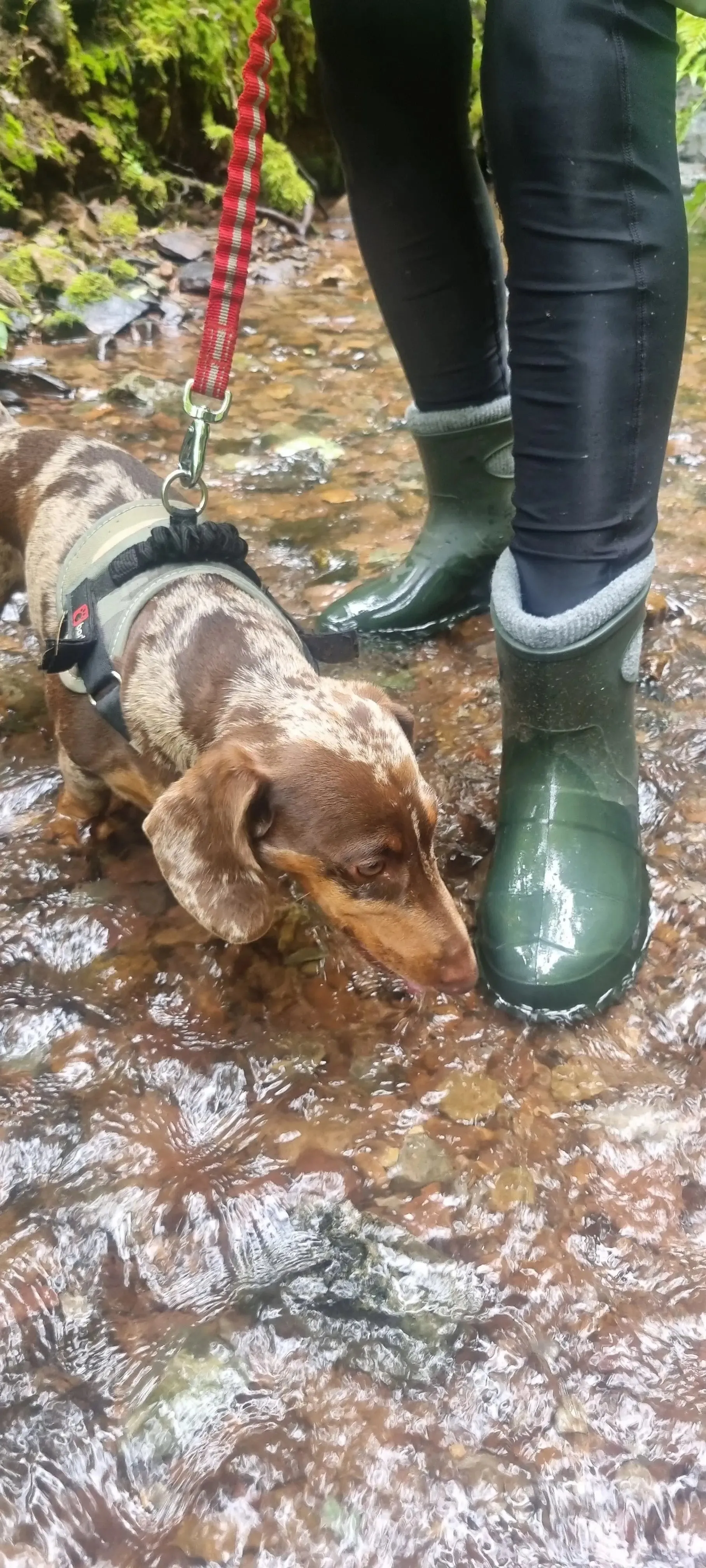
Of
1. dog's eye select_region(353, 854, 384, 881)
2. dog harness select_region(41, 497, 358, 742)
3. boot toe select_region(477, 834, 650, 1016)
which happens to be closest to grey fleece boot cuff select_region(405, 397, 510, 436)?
dog harness select_region(41, 497, 358, 742)

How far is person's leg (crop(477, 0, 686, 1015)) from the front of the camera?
1650 mm

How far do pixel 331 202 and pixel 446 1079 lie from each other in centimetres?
872

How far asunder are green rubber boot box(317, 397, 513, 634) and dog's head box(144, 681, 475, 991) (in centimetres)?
119

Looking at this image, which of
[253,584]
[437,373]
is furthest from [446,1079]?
[437,373]

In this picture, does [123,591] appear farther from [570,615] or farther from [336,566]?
[336,566]

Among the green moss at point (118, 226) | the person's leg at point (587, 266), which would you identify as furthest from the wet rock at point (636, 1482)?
the green moss at point (118, 226)

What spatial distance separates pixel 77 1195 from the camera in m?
1.77

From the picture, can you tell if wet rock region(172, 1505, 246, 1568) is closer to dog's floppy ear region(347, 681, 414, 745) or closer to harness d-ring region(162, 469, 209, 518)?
dog's floppy ear region(347, 681, 414, 745)

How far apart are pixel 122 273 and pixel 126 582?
4592mm

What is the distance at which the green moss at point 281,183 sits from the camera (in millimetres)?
7734

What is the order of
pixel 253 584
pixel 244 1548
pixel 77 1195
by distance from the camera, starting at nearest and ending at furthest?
1. pixel 244 1548
2. pixel 77 1195
3. pixel 253 584

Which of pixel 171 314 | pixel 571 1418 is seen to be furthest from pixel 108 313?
pixel 571 1418

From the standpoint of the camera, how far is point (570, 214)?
67.4 inches

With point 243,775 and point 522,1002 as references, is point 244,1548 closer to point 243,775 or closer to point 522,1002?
point 522,1002
